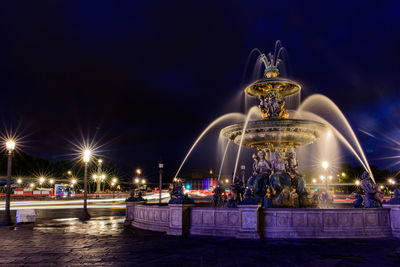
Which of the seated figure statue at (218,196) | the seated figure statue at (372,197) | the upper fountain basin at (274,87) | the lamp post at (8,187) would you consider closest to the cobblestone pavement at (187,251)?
the seated figure statue at (372,197)

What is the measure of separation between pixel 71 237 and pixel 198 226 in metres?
4.43

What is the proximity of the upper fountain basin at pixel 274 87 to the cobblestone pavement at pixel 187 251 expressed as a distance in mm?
8663

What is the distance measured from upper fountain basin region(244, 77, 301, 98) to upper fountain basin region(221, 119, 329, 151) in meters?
3.10

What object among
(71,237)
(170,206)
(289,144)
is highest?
(289,144)

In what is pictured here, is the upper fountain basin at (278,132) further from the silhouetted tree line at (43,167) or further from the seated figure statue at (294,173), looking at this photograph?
the silhouetted tree line at (43,167)

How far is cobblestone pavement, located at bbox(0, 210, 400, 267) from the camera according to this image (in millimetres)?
7805

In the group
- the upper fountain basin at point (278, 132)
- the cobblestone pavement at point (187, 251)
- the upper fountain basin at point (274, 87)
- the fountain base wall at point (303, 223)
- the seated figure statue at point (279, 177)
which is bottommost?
the cobblestone pavement at point (187, 251)

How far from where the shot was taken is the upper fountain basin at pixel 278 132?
14.3m

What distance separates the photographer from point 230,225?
11305 mm

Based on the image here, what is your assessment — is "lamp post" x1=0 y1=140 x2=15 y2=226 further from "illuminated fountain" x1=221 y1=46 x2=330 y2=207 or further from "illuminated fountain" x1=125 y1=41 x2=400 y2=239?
"illuminated fountain" x1=221 y1=46 x2=330 y2=207

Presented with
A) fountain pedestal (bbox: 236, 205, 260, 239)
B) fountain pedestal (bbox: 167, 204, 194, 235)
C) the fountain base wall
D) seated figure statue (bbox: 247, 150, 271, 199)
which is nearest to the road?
seated figure statue (bbox: 247, 150, 271, 199)

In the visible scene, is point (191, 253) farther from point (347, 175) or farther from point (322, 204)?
point (347, 175)

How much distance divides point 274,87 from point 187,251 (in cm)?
1085

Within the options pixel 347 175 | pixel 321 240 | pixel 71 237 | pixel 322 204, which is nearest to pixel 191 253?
pixel 321 240
